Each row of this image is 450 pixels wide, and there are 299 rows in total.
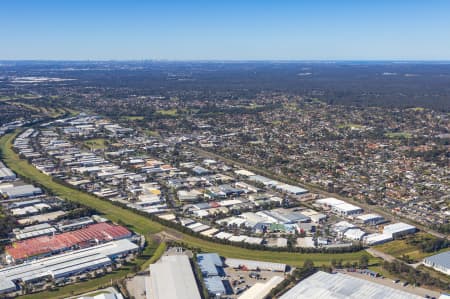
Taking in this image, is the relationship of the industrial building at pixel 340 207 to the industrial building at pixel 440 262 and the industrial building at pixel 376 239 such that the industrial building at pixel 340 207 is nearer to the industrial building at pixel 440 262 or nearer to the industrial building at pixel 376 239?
the industrial building at pixel 376 239

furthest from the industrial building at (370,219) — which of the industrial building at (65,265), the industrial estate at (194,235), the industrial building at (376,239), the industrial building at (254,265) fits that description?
the industrial building at (65,265)

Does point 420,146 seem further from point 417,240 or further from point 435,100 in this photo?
point 435,100

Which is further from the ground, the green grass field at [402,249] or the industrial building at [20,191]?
the industrial building at [20,191]

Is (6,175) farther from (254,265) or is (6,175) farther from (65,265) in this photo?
(254,265)

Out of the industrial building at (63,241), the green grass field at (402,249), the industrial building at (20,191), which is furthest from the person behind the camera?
the industrial building at (20,191)

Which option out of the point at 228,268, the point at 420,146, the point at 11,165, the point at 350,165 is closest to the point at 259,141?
the point at 350,165

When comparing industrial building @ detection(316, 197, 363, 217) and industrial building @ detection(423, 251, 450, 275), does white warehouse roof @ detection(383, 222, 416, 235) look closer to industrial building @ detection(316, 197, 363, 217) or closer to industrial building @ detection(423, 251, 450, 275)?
industrial building @ detection(316, 197, 363, 217)

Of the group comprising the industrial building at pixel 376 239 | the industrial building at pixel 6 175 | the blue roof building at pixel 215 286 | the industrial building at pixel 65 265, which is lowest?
the industrial building at pixel 376 239

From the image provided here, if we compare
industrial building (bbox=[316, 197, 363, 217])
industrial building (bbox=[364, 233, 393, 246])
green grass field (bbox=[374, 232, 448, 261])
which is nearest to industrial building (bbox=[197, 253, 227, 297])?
industrial building (bbox=[364, 233, 393, 246])
